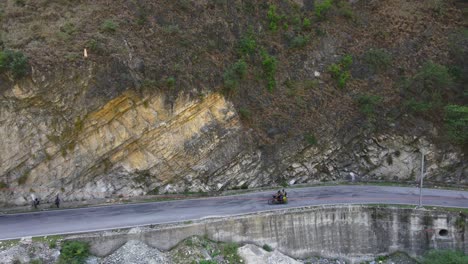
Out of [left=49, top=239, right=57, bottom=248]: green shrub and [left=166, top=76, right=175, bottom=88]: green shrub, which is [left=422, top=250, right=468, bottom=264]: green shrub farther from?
[left=49, top=239, right=57, bottom=248]: green shrub

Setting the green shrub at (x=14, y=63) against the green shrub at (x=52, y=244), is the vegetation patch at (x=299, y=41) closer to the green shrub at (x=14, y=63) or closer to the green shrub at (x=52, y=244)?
the green shrub at (x=14, y=63)

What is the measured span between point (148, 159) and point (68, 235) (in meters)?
5.61

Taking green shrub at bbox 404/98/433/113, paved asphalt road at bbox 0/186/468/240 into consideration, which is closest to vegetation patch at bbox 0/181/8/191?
paved asphalt road at bbox 0/186/468/240

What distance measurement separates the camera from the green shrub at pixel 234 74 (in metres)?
23.4

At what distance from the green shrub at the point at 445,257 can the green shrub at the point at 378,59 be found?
11.5 meters

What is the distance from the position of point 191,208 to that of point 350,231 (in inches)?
325

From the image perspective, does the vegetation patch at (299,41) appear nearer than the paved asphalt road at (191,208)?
No

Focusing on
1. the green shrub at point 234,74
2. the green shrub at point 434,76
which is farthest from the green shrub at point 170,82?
the green shrub at point 434,76

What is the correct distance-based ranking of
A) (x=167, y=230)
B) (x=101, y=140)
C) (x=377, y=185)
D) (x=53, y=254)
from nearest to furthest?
(x=53, y=254)
(x=167, y=230)
(x=101, y=140)
(x=377, y=185)

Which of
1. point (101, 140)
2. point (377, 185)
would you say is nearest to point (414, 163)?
point (377, 185)

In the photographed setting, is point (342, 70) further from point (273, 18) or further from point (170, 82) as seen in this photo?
point (170, 82)

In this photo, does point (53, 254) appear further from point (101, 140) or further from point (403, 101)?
point (403, 101)

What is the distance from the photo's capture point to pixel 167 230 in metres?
19.5

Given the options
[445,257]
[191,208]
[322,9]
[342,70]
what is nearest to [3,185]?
[191,208]
